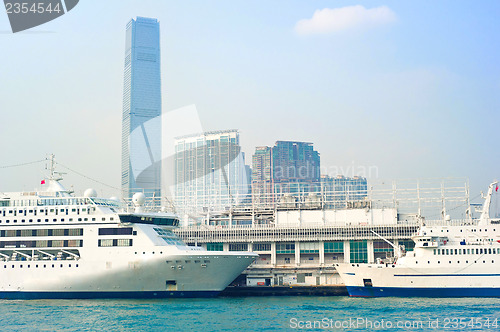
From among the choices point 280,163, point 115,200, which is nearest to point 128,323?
point 115,200

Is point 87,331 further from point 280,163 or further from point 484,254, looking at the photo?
point 280,163

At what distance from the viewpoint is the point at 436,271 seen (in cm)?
4866

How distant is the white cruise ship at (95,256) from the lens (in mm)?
45969

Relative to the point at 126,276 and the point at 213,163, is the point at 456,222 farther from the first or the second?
the point at 213,163

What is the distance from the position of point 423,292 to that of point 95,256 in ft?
85.1

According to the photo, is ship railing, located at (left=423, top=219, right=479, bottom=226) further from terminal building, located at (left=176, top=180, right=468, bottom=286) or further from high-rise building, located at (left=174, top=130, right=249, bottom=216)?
high-rise building, located at (left=174, top=130, right=249, bottom=216)

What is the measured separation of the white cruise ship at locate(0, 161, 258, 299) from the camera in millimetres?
45969

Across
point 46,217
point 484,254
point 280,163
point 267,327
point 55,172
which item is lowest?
point 267,327

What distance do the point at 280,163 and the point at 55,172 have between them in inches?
5210

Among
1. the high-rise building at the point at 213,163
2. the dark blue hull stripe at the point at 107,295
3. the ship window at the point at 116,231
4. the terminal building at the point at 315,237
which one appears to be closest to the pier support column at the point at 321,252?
the terminal building at the point at 315,237

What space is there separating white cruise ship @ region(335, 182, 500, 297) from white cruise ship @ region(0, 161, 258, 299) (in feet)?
33.1

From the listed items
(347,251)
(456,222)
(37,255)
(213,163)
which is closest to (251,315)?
(37,255)

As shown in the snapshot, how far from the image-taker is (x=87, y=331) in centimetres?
3334

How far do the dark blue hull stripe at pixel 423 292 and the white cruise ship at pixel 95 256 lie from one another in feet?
33.2
